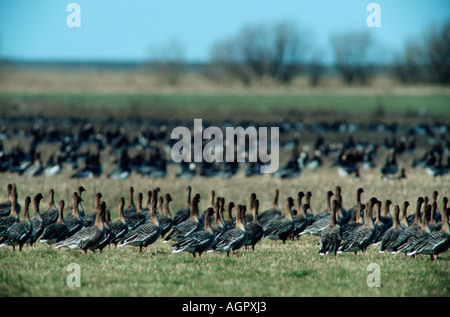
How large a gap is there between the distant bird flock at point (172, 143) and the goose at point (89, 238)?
11582mm

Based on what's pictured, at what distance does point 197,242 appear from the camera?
480 inches

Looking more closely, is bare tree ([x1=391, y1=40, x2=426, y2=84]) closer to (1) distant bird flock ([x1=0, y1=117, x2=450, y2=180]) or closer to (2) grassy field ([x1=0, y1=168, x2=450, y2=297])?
(1) distant bird flock ([x1=0, y1=117, x2=450, y2=180])

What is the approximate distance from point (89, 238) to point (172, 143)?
23209mm

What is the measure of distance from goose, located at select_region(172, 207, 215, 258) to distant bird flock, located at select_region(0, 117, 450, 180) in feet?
41.0

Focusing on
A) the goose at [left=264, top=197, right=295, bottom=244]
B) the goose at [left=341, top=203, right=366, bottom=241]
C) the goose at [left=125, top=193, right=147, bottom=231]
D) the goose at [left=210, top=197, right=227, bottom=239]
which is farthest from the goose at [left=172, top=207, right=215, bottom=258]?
the goose at [left=341, top=203, right=366, bottom=241]

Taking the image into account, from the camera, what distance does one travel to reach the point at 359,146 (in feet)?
111

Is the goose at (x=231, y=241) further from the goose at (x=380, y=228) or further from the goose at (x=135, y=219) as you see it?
the goose at (x=380, y=228)

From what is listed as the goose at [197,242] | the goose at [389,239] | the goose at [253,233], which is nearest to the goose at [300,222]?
the goose at [253,233]

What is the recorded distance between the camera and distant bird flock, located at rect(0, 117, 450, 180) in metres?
25.6

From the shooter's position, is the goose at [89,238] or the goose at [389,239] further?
the goose at [389,239]

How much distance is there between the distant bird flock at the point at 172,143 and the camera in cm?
2556
